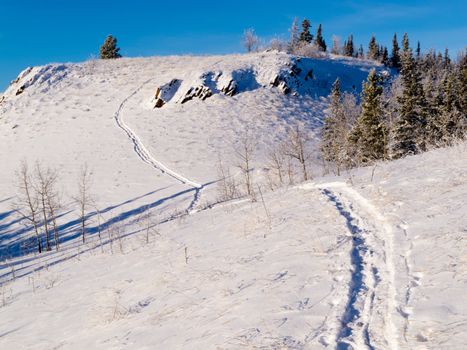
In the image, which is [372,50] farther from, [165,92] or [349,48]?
[165,92]

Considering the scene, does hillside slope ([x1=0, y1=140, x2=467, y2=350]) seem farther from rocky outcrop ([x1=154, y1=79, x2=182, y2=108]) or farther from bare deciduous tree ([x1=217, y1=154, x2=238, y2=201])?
rocky outcrop ([x1=154, y1=79, x2=182, y2=108])

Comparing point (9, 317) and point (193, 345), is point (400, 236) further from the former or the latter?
point (9, 317)

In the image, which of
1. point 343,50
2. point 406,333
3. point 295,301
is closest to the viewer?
point 406,333

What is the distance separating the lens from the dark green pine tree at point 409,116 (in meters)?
32.3

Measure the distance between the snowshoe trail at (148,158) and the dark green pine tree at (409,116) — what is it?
15846mm

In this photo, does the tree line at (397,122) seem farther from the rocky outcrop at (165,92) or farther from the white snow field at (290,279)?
the rocky outcrop at (165,92)

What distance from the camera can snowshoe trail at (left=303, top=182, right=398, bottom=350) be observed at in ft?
12.5

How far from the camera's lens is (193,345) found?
4363 mm

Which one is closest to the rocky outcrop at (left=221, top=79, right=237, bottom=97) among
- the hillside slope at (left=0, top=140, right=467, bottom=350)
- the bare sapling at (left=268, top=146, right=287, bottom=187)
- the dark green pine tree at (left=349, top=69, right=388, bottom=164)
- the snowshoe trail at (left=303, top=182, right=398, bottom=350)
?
the bare sapling at (left=268, top=146, right=287, bottom=187)

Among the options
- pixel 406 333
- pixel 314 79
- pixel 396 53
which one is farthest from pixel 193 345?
pixel 396 53

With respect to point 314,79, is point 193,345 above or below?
below

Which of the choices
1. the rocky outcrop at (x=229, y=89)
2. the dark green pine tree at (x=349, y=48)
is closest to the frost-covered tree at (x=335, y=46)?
the dark green pine tree at (x=349, y=48)

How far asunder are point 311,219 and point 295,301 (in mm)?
3629

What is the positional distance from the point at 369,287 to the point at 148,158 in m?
39.8
